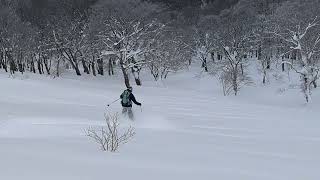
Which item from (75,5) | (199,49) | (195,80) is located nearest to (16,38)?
(75,5)

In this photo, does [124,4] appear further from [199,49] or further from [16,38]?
[199,49]

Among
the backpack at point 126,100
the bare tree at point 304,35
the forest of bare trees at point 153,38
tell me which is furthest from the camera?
the forest of bare trees at point 153,38

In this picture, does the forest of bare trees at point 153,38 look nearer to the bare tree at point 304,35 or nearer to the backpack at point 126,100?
the bare tree at point 304,35

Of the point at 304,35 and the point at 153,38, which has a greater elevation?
the point at 153,38

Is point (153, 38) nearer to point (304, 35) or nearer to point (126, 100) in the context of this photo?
point (304, 35)

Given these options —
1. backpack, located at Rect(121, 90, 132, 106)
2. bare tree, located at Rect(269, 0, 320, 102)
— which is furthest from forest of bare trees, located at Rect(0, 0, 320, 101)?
backpack, located at Rect(121, 90, 132, 106)

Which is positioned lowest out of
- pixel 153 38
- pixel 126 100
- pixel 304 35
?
pixel 126 100

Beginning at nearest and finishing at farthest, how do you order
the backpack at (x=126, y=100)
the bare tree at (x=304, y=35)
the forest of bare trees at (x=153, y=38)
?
the backpack at (x=126, y=100), the bare tree at (x=304, y=35), the forest of bare trees at (x=153, y=38)

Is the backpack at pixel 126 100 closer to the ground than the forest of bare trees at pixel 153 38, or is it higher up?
closer to the ground

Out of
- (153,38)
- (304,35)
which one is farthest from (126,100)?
(153,38)

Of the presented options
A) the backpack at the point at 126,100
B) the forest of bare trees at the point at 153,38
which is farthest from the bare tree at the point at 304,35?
the backpack at the point at 126,100

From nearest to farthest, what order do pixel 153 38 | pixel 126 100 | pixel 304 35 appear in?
pixel 126 100 → pixel 304 35 → pixel 153 38

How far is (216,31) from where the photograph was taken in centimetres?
6894

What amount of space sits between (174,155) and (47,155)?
2449mm
